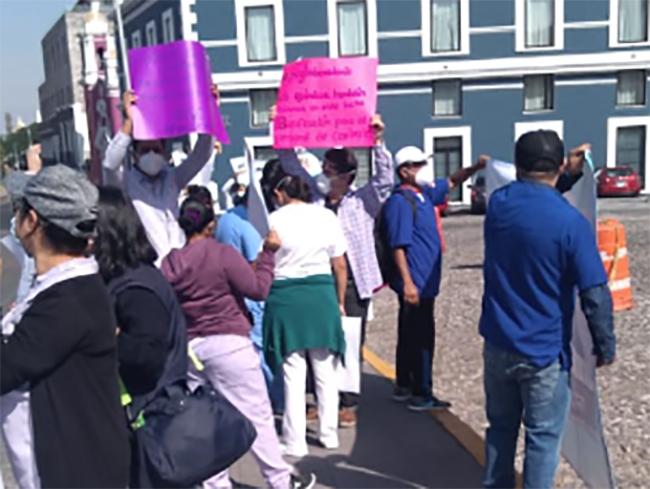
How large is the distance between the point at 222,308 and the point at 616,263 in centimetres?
574

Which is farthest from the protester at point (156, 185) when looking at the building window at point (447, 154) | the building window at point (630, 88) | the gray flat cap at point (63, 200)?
the building window at point (630, 88)

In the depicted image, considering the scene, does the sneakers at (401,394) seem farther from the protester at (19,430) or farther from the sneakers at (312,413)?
the protester at (19,430)

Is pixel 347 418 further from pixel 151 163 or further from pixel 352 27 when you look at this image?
pixel 352 27

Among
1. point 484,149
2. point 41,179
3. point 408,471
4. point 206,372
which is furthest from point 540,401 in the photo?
point 484,149

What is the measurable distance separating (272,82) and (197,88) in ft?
87.6

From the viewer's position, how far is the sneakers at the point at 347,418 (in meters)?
5.20

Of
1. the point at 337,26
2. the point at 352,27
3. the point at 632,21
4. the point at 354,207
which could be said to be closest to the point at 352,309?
the point at 354,207

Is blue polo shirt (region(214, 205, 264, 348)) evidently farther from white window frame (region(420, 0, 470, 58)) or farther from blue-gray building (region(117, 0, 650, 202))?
white window frame (region(420, 0, 470, 58))

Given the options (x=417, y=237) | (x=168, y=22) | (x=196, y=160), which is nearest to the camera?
(x=196, y=160)

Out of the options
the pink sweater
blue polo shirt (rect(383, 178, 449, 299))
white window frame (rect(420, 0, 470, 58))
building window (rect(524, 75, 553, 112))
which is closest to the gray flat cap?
the pink sweater

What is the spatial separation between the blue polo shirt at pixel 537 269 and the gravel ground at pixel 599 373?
136 cm

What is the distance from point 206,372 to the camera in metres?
3.88

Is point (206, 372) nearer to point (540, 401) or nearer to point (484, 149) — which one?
point (540, 401)

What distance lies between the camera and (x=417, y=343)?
17.4ft
